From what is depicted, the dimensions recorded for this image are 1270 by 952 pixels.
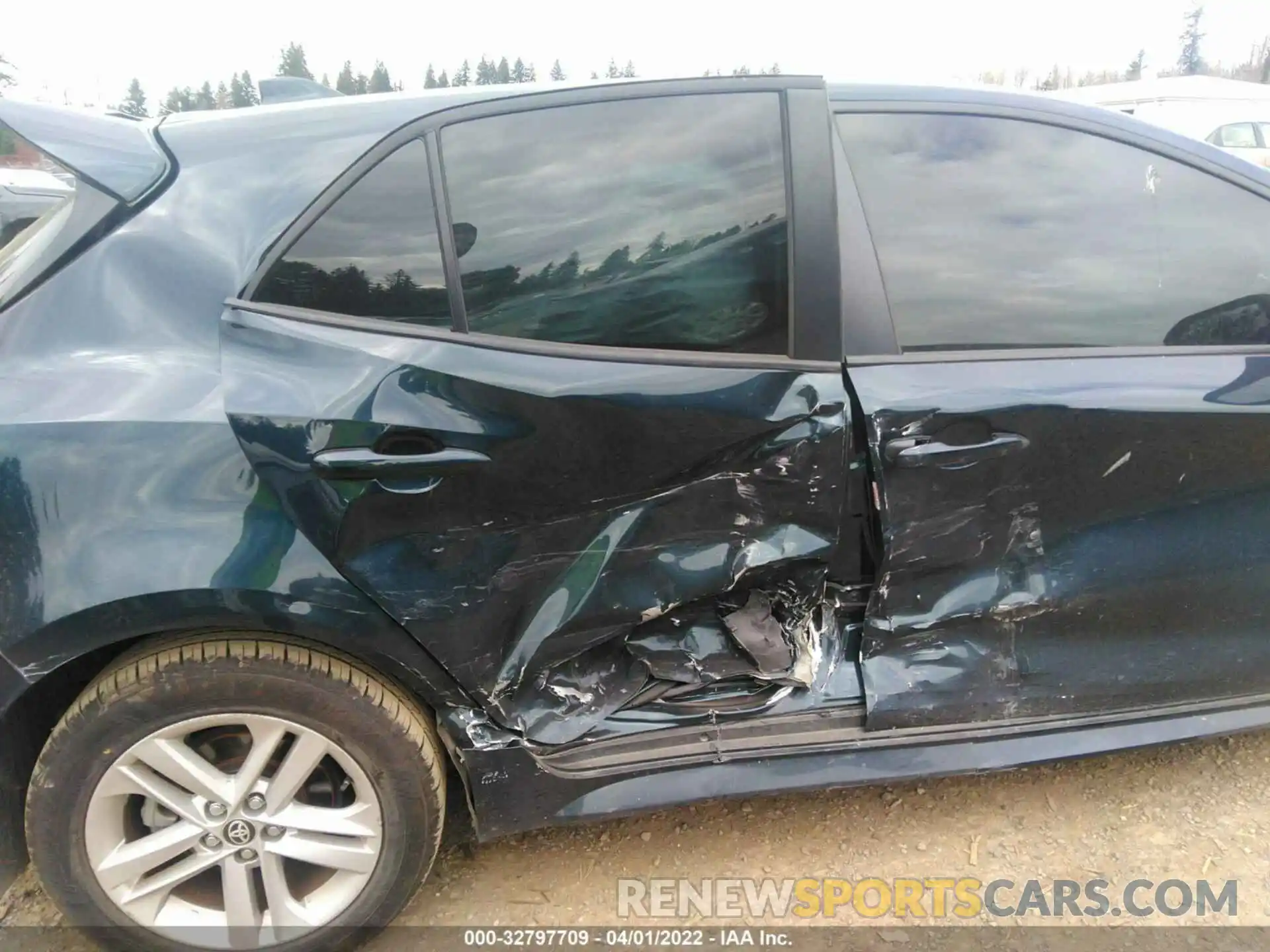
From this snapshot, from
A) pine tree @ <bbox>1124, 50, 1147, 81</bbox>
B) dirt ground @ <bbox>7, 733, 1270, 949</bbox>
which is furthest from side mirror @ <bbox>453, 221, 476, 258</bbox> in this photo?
pine tree @ <bbox>1124, 50, 1147, 81</bbox>

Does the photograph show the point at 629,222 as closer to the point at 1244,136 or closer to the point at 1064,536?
the point at 1064,536

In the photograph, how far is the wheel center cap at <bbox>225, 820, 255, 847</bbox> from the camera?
1.75 m

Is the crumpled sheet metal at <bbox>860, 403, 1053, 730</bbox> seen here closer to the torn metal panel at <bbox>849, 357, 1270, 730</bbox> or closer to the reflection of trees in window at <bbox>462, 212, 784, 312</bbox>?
the torn metal panel at <bbox>849, 357, 1270, 730</bbox>

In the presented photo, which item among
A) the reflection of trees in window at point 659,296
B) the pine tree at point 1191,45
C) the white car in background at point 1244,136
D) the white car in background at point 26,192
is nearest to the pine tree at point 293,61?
the white car in background at point 26,192

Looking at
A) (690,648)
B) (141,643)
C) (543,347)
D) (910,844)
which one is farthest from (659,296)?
(910,844)

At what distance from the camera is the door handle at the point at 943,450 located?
5.94ft

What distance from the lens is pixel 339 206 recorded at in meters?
1.71

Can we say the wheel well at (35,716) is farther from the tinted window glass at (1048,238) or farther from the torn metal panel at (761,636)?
the tinted window glass at (1048,238)

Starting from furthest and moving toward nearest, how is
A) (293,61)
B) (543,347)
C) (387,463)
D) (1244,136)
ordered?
1. (293,61)
2. (1244,136)
3. (543,347)
4. (387,463)

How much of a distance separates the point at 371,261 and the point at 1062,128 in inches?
61.5

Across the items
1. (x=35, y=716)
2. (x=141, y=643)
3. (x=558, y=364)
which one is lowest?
(x=35, y=716)

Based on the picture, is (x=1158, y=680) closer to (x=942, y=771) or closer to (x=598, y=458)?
(x=942, y=771)

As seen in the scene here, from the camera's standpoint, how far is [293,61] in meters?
28.9

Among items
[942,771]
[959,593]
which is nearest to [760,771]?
[942,771]
